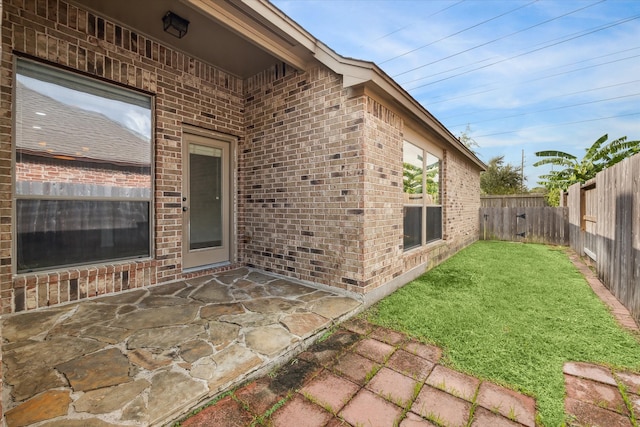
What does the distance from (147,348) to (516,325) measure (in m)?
3.64

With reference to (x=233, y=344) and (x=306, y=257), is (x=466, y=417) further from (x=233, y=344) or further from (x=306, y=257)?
(x=306, y=257)

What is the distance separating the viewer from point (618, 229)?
3.73 meters

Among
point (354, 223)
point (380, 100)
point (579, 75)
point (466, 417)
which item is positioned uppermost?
point (579, 75)

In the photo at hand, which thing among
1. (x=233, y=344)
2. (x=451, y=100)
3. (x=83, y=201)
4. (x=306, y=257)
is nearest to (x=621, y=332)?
(x=306, y=257)

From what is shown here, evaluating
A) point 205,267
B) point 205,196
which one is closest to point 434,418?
point 205,267

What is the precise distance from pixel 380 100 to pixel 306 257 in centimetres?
244

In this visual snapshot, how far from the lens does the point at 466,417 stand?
1710mm

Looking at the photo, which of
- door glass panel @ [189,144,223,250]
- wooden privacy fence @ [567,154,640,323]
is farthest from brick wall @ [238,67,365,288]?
wooden privacy fence @ [567,154,640,323]

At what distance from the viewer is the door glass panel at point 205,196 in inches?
170

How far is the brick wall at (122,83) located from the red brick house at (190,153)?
0.7 inches

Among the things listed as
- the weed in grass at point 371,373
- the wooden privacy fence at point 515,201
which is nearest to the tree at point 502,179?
the wooden privacy fence at point 515,201

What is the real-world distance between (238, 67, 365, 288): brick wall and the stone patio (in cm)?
63

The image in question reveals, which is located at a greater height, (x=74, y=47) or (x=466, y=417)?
(x=74, y=47)

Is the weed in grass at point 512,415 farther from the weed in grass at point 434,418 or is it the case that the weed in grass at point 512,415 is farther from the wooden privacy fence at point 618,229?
the wooden privacy fence at point 618,229
